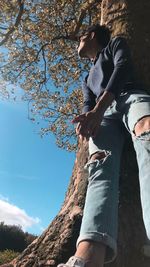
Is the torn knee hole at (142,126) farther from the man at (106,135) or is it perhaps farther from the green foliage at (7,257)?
the green foliage at (7,257)

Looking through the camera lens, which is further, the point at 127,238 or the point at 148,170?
the point at 127,238

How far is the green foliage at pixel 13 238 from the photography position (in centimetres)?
2746

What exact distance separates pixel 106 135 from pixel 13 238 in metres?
26.5

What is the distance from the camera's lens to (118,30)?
513 centimetres

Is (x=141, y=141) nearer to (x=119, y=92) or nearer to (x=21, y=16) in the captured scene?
(x=119, y=92)

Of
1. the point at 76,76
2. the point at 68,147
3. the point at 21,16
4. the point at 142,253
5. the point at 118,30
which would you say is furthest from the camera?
the point at 68,147

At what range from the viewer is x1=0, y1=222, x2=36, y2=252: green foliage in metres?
27.5

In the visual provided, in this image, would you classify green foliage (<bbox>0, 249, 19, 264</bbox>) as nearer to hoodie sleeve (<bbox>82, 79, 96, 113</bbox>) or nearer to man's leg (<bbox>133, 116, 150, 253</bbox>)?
hoodie sleeve (<bbox>82, 79, 96, 113</bbox>)

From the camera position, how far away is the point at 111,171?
2854mm

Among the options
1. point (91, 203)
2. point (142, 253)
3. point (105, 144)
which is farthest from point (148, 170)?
point (142, 253)

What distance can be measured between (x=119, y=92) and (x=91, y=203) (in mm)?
1229

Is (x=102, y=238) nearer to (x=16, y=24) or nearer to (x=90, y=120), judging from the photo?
(x=90, y=120)

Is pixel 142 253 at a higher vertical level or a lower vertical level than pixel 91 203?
lower

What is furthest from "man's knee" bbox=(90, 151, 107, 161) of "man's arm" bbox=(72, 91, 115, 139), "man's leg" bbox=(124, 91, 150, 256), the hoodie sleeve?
the hoodie sleeve
